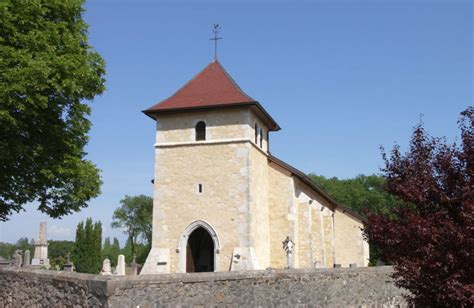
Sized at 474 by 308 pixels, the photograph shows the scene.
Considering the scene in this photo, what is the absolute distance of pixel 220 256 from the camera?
20797 mm

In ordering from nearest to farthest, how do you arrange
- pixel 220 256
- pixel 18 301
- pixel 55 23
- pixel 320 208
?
pixel 18 301 < pixel 55 23 < pixel 220 256 < pixel 320 208

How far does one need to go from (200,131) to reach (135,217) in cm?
5892

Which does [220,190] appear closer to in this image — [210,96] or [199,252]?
[199,252]

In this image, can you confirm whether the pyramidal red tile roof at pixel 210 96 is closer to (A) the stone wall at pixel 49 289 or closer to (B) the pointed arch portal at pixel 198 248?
(B) the pointed arch portal at pixel 198 248

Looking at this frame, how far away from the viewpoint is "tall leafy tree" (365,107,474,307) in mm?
6941

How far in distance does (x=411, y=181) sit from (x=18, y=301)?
731cm

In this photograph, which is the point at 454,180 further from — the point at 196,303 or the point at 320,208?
the point at 320,208

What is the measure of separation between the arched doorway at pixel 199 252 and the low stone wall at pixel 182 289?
1001 cm

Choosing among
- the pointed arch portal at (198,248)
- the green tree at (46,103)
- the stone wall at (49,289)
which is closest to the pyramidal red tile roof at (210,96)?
the pointed arch portal at (198,248)

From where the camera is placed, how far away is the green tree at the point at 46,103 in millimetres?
12508

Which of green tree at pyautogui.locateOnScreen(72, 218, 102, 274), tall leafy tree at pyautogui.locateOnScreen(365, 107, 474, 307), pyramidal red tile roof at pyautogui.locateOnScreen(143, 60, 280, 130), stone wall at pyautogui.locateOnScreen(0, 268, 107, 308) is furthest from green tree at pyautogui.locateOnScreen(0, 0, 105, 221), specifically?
green tree at pyautogui.locateOnScreen(72, 218, 102, 274)

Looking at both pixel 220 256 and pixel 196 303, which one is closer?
pixel 196 303

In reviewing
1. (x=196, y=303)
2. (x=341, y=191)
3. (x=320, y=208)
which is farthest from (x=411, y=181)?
(x=341, y=191)

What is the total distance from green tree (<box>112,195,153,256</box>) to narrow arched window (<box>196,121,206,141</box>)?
186ft
